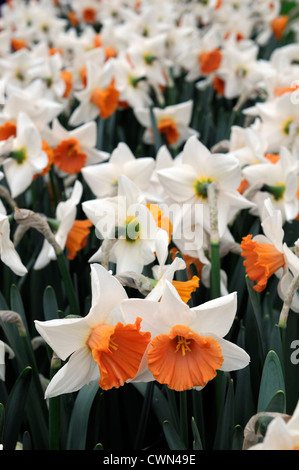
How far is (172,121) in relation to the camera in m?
2.31

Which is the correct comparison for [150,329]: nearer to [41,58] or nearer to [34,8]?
[41,58]

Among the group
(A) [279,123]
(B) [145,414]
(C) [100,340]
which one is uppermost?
(C) [100,340]

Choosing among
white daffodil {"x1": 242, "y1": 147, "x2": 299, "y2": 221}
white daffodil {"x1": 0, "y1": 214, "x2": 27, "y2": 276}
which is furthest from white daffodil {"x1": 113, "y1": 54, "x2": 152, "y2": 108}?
white daffodil {"x1": 0, "y1": 214, "x2": 27, "y2": 276}

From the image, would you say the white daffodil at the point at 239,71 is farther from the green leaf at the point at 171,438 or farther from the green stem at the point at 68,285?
the green leaf at the point at 171,438

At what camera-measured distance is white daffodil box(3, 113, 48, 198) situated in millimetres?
1683

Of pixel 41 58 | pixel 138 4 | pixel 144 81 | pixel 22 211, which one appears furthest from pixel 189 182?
pixel 138 4

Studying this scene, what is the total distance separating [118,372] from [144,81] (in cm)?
201

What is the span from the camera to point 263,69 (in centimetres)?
261

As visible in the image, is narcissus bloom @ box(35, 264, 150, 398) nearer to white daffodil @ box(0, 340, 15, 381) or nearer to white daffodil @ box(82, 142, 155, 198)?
white daffodil @ box(0, 340, 15, 381)

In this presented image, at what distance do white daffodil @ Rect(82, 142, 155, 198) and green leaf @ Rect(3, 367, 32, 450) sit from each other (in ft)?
2.28

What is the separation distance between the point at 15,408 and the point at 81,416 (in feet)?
0.43

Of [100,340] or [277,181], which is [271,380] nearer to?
[100,340]

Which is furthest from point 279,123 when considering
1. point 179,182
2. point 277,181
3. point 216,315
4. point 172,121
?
point 216,315

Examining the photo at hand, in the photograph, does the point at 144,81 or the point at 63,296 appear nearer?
the point at 63,296
